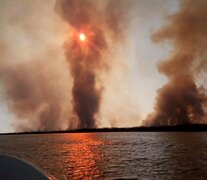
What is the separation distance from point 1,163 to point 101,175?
98.7 feet

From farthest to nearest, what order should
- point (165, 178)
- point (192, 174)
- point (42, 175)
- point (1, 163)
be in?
point (192, 174) < point (165, 178) < point (1, 163) < point (42, 175)

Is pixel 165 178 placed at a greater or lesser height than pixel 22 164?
lesser

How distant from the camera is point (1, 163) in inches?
515

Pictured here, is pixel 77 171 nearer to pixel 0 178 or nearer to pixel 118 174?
pixel 118 174

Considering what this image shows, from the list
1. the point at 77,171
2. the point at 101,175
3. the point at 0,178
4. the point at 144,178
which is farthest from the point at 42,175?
the point at 77,171

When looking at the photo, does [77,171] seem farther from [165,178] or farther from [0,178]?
[0,178]

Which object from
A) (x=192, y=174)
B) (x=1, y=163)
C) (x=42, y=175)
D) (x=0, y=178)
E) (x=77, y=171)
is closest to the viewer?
(x=42, y=175)

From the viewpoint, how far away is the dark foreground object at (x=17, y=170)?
37.3 feet

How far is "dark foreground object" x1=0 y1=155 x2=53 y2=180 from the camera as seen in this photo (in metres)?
→ 11.4

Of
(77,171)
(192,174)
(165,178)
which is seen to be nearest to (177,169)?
(192,174)

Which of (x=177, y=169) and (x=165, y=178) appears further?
(x=177, y=169)

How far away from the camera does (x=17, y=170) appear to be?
1221 centimetres

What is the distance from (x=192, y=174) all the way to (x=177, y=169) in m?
5.36

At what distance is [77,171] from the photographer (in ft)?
152
